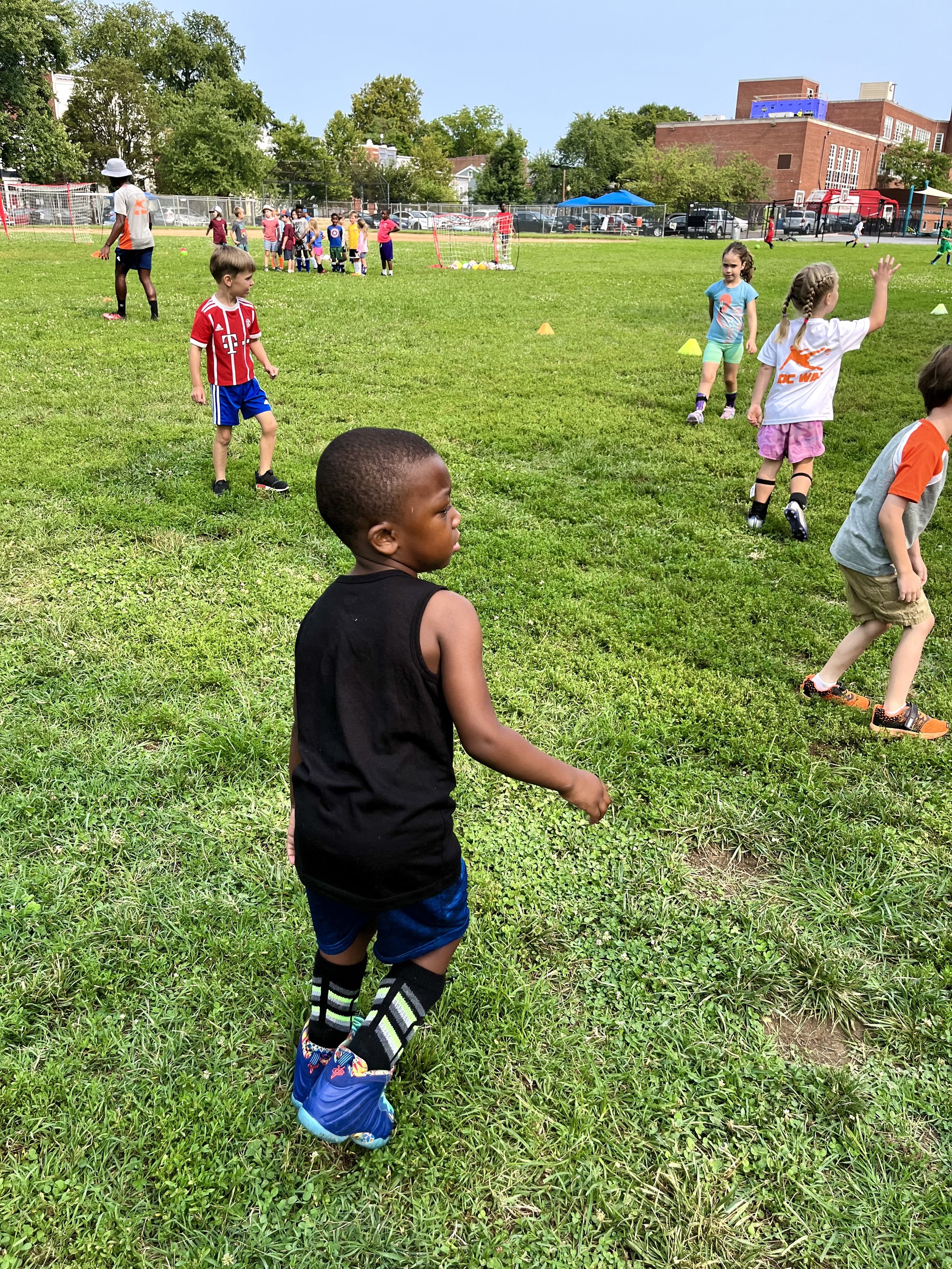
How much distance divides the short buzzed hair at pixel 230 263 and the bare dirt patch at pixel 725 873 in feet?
16.0

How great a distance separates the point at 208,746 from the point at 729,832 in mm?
2220

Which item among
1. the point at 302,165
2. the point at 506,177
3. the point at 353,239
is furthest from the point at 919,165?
the point at 353,239

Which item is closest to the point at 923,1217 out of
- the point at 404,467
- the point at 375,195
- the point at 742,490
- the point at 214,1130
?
the point at 214,1130

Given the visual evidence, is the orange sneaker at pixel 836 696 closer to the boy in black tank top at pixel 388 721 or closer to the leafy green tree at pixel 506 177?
the boy in black tank top at pixel 388 721

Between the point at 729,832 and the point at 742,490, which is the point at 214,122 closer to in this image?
the point at 742,490

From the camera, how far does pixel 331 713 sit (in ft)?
6.04

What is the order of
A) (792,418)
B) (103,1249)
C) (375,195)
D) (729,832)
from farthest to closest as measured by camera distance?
(375,195), (792,418), (729,832), (103,1249)

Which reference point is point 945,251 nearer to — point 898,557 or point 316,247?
point 316,247

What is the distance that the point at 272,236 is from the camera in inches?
879

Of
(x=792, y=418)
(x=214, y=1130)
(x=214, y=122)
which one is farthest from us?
(x=214, y=122)

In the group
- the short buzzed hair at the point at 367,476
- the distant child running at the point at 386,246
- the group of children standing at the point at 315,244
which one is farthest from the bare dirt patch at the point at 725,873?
the group of children standing at the point at 315,244

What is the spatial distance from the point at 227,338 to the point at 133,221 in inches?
319

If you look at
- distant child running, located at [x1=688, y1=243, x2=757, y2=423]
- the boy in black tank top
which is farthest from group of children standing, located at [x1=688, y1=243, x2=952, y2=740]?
distant child running, located at [x1=688, y1=243, x2=757, y2=423]

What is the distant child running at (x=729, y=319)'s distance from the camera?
27.5 ft
